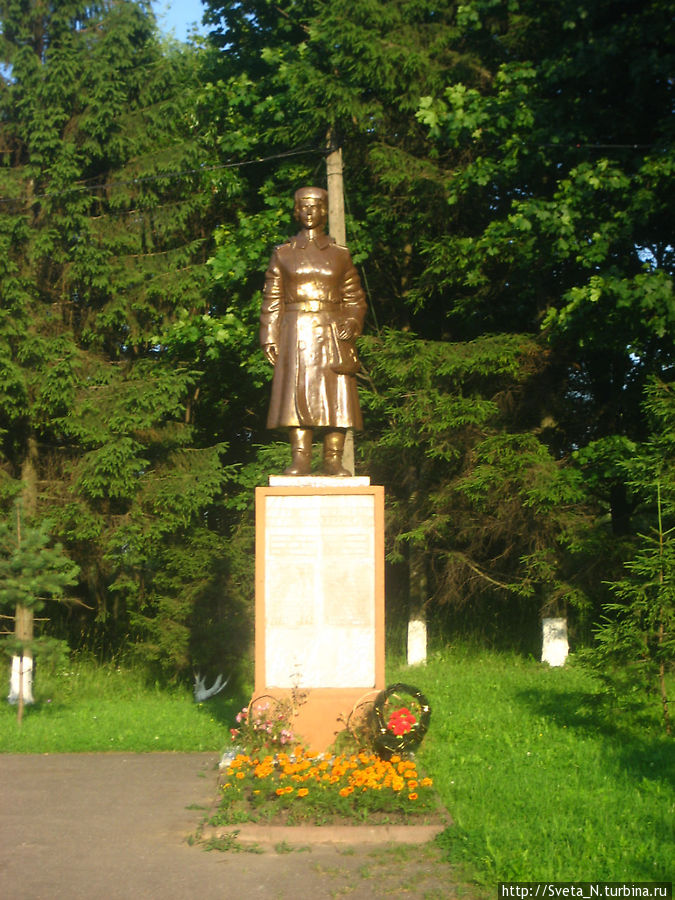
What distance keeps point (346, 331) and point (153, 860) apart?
429cm

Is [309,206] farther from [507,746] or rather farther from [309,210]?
[507,746]

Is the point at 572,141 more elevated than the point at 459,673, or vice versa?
the point at 572,141

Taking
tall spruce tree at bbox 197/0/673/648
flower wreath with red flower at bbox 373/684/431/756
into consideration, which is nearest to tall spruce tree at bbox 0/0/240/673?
tall spruce tree at bbox 197/0/673/648

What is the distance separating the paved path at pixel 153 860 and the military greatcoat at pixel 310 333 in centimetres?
306

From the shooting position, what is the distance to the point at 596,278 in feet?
36.6

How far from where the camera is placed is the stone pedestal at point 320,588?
7785 millimetres

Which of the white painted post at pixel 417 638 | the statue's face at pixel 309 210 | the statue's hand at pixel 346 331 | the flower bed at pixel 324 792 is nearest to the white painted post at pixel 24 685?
the white painted post at pixel 417 638

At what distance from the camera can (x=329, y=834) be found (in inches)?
240

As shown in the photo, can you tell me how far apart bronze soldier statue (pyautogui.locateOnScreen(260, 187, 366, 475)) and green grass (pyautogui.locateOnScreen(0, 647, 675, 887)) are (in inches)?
106

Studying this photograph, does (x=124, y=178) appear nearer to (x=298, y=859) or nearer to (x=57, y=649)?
(x=57, y=649)

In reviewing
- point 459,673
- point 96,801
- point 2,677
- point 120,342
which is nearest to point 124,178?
point 120,342

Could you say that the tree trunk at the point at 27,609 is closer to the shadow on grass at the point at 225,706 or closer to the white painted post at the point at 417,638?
the shadow on grass at the point at 225,706

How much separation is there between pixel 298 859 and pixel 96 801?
2.12 m

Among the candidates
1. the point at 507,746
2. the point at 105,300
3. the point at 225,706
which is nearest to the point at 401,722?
the point at 507,746
